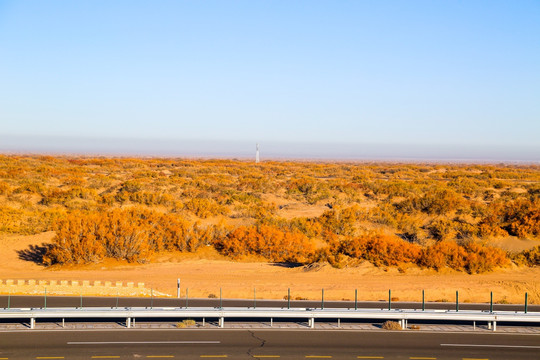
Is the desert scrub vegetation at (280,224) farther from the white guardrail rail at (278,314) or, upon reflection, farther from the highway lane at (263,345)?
the highway lane at (263,345)

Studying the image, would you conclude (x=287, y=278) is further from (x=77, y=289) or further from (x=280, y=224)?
(x=280, y=224)

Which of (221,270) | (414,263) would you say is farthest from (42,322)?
(414,263)

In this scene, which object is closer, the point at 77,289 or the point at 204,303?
the point at 204,303

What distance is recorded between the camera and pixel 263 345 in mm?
14531

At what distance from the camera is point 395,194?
4953 cm

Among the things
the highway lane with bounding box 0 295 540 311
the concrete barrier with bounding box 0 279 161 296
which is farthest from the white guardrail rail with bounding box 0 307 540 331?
the concrete barrier with bounding box 0 279 161 296

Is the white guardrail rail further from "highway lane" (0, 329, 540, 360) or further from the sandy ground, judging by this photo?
the sandy ground

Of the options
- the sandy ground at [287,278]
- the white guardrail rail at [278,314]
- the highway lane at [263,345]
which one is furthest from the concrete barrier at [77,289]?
the highway lane at [263,345]

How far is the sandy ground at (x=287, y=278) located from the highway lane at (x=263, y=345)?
527cm

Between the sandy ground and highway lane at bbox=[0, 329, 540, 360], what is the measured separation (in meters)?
5.27

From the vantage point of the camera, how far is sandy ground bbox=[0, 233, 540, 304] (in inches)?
836

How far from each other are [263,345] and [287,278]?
9.24 metres

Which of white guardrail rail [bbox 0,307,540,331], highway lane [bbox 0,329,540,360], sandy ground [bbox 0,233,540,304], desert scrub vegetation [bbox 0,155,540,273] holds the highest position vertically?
desert scrub vegetation [bbox 0,155,540,273]

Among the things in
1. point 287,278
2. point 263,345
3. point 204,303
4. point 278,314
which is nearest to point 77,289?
point 204,303
